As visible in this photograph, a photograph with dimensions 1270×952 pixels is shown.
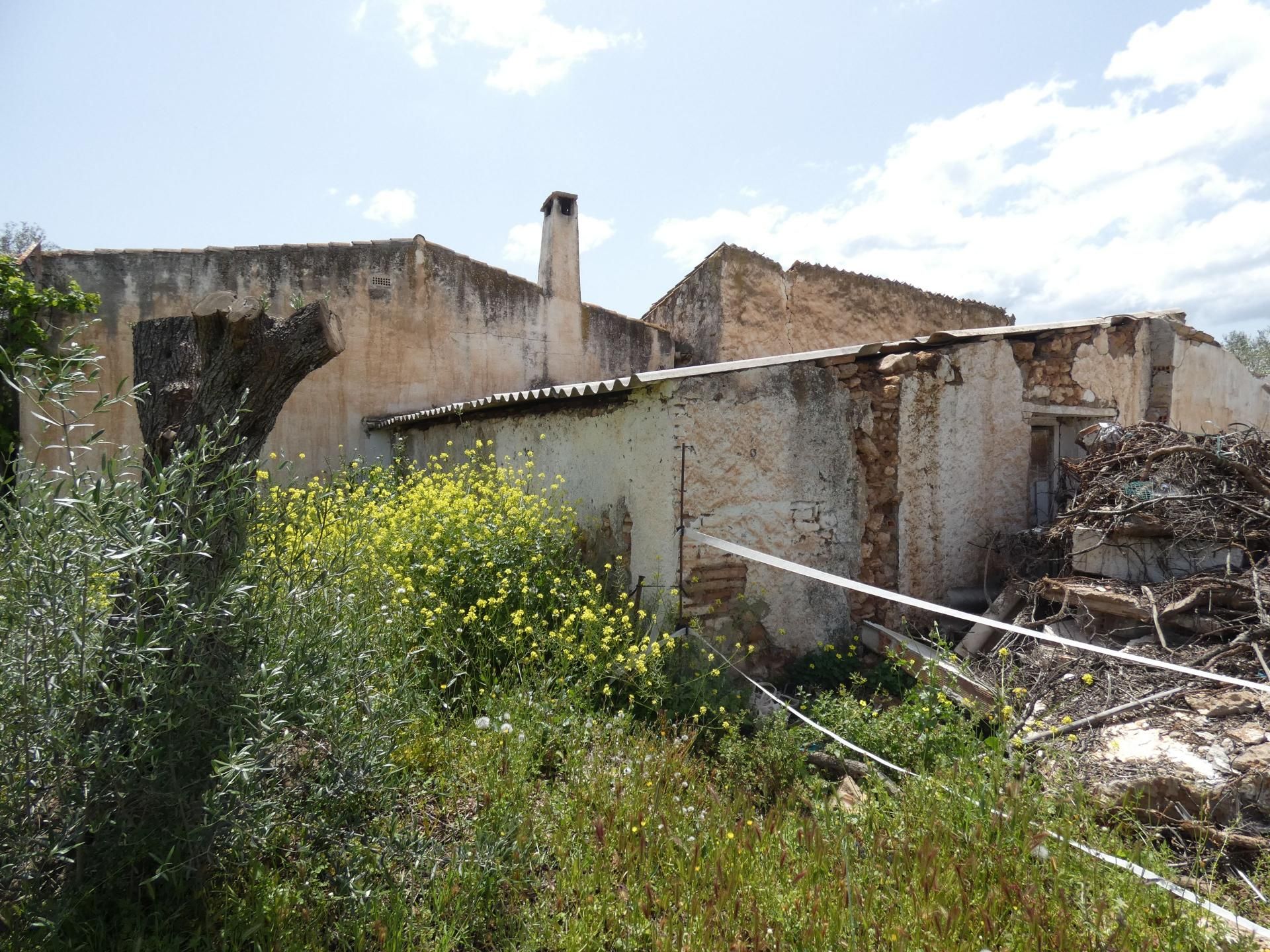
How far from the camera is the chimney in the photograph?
11383 millimetres

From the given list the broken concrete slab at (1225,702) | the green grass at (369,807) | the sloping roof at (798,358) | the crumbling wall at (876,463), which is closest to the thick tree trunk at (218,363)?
the green grass at (369,807)

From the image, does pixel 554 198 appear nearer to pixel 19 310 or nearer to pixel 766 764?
pixel 19 310

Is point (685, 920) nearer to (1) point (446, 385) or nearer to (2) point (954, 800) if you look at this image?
(2) point (954, 800)

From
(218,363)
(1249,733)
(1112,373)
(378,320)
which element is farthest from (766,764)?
(378,320)

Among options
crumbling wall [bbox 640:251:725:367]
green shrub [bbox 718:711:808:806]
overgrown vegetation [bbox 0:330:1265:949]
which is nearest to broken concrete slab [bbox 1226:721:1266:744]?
overgrown vegetation [bbox 0:330:1265:949]

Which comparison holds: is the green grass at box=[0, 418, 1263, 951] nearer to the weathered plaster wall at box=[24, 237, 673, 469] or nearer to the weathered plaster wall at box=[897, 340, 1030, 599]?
the weathered plaster wall at box=[897, 340, 1030, 599]

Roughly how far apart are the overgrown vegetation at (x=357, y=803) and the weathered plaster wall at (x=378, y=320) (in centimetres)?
683

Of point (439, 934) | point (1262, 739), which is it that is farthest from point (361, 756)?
point (1262, 739)

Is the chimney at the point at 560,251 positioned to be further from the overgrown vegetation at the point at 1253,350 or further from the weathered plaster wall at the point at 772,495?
the overgrown vegetation at the point at 1253,350

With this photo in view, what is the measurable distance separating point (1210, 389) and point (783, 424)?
19.8ft

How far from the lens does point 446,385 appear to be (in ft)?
34.9

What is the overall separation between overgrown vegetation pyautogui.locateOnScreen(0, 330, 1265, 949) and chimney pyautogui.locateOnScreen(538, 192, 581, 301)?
832 centimetres

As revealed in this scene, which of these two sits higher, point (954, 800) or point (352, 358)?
point (352, 358)

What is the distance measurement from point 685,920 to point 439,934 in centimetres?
90
